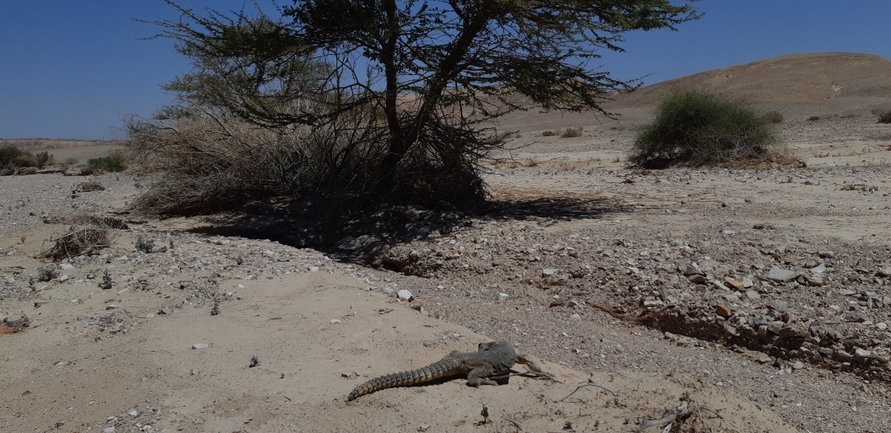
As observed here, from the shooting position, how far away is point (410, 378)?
13.4 feet

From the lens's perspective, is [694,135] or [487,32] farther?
[694,135]

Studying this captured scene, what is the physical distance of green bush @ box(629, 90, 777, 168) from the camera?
14.3 meters

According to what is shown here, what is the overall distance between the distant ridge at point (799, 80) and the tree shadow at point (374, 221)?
36.4 m

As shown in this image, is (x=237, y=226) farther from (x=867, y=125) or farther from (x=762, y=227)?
(x=867, y=125)

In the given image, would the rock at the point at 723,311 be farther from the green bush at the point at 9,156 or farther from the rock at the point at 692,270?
the green bush at the point at 9,156

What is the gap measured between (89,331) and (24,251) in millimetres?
3498

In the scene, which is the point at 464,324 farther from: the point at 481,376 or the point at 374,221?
the point at 374,221

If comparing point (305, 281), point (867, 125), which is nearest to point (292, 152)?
point (305, 281)

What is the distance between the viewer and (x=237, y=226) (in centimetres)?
997

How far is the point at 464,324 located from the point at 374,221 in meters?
3.50

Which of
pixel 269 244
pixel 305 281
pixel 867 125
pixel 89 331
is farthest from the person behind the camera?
pixel 867 125

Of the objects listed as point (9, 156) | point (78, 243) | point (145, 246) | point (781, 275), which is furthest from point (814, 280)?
point (9, 156)

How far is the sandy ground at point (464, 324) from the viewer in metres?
3.92

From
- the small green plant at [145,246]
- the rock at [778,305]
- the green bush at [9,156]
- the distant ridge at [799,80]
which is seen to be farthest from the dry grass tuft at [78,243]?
the distant ridge at [799,80]
